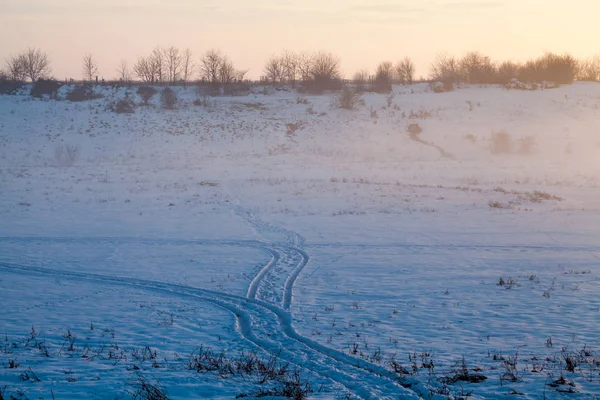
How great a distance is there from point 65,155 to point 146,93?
18702 mm

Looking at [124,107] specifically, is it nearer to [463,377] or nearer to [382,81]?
[382,81]

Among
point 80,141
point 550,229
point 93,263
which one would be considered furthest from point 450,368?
point 80,141

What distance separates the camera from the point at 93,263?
49.8 feet

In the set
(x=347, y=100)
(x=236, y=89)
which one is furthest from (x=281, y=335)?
(x=236, y=89)

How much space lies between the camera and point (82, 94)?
61.5 m

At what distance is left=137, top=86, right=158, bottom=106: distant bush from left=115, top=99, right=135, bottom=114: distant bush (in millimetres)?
1739

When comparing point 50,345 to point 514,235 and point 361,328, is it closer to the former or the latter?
point 361,328

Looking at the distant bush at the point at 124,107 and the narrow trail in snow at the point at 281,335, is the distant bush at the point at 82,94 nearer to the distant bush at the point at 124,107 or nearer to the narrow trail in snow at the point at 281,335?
the distant bush at the point at 124,107

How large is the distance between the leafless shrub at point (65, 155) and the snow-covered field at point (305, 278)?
3035 millimetres

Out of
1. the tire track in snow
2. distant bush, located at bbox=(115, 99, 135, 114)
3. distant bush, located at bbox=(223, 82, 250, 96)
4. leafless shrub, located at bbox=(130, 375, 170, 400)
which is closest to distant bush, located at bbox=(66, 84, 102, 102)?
distant bush, located at bbox=(115, 99, 135, 114)

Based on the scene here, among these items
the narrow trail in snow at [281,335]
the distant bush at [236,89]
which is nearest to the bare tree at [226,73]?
the distant bush at [236,89]

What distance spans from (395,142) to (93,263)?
39159 mm

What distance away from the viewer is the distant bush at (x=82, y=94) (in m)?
60.7

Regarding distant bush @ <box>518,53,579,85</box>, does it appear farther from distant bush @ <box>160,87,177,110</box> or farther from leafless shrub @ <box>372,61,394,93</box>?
distant bush @ <box>160,87,177,110</box>
